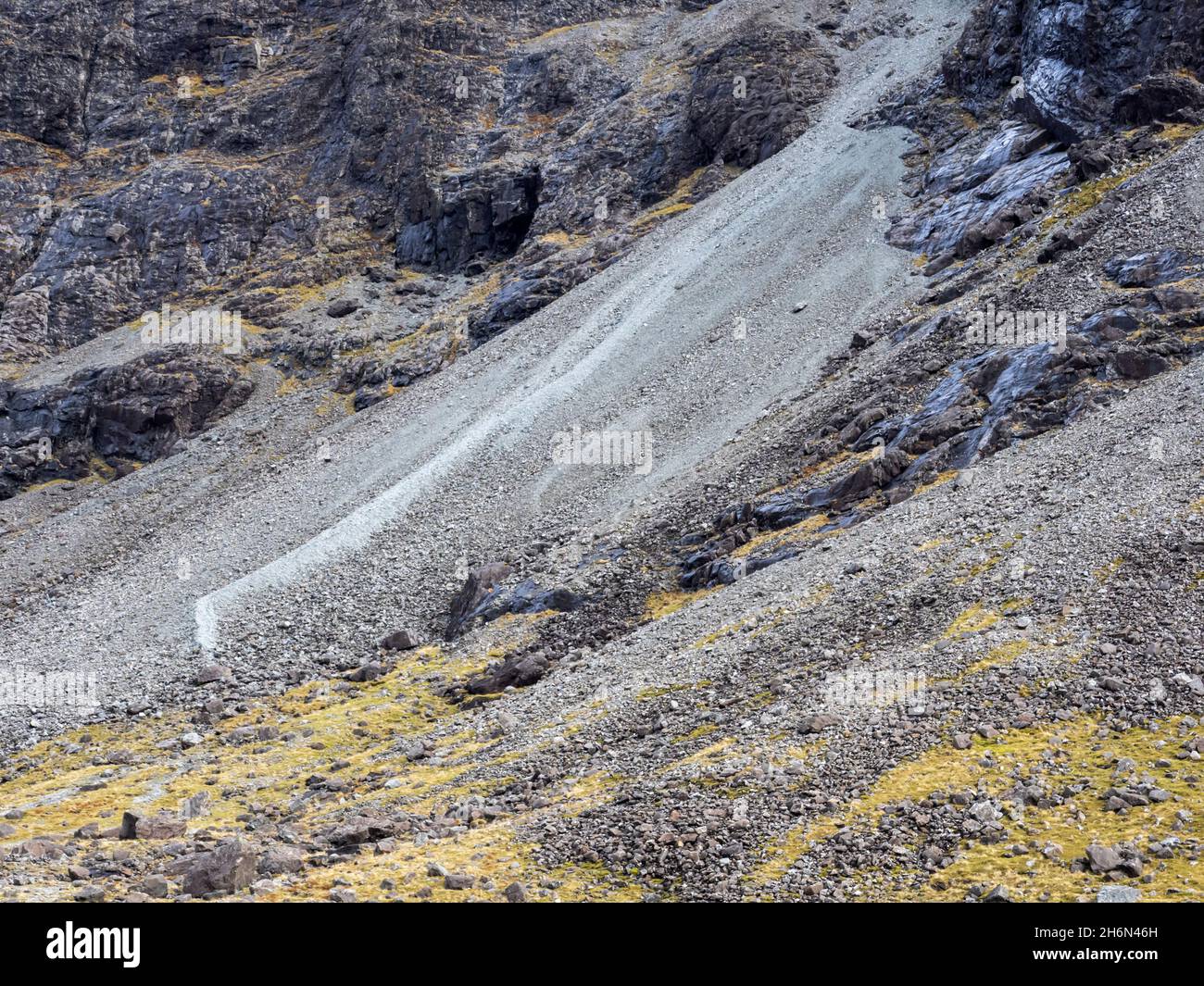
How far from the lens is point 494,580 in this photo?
3647 cm

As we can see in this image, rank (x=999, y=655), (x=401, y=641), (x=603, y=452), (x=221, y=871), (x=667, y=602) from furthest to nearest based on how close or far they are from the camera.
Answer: (x=603, y=452) → (x=401, y=641) → (x=667, y=602) → (x=999, y=655) → (x=221, y=871)

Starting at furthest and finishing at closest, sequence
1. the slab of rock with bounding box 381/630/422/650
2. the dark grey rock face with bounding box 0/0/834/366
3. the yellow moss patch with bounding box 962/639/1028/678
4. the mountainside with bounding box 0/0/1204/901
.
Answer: the dark grey rock face with bounding box 0/0/834/366 → the slab of rock with bounding box 381/630/422/650 → the yellow moss patch with bounding box 962/639/1028/678 → the mountainside with bounding box 0/0/1204/901

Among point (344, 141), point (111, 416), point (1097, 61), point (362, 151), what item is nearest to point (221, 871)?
point (111, 416)

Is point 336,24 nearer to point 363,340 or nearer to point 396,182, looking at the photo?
point 396,182

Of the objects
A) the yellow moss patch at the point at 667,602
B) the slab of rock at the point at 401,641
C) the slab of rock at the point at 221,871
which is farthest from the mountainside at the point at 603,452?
the slab of rock at the point at 401,641

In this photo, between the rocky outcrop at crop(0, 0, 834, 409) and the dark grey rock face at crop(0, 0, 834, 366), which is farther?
the dark grey rock face at crop(0, 0, 834, 366)

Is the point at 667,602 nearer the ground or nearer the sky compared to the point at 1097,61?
nearer the ground

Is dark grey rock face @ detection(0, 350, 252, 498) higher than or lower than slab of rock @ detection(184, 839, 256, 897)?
higher

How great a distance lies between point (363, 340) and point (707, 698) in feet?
175

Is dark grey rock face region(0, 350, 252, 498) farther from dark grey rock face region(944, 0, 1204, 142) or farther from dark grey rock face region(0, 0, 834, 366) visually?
dark grey rock face region(944, 0, 1204, 142)

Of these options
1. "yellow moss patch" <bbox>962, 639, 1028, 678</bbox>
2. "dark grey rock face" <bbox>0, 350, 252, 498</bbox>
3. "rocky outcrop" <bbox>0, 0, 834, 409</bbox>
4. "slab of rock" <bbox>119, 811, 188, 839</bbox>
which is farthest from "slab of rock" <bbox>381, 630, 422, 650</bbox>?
"dark grey rock face" <bbox>0, 350, 252, 498</bbox>

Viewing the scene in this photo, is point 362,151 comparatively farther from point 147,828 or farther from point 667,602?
point 147,828

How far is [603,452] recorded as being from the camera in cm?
4391

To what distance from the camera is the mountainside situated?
18.2m
